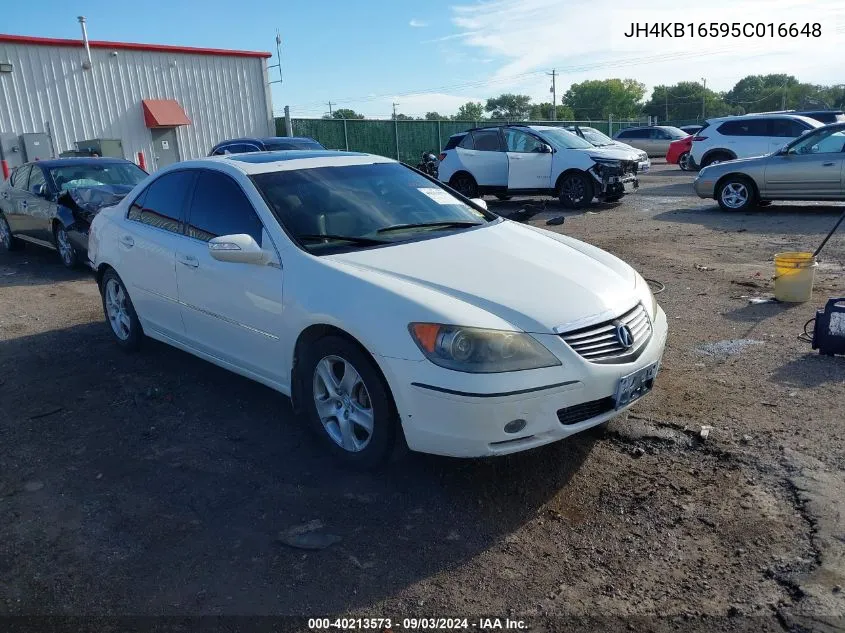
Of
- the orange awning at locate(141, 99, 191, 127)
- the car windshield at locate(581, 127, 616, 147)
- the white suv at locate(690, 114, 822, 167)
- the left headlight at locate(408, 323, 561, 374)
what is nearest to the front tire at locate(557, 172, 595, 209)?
the car windshield at locate(581, 127, 616, 147)

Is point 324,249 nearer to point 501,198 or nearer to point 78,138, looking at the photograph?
Answer: point 501,198

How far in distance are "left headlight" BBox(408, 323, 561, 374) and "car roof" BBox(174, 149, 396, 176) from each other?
1970mm

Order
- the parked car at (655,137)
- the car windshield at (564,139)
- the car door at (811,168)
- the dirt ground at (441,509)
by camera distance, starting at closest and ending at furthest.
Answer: the dirt ground at (441,509) → the car door at (811,168) → the car windshield at (564,139) → the parked car at (655,137)

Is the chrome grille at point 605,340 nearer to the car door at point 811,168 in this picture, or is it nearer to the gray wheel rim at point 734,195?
the car door at point 811,168

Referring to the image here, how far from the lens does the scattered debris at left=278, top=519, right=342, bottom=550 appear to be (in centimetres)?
306

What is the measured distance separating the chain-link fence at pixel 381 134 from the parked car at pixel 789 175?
14.0 meters

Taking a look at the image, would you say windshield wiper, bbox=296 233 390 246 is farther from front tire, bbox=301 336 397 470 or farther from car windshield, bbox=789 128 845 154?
car windshield, bbox=789 128 845 154

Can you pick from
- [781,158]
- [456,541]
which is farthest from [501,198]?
[456,541]

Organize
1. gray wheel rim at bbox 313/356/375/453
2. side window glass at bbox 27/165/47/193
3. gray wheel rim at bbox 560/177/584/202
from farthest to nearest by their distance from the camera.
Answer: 1. gray wheel rim at bbox 560/177/584/202
2. side window glass at bbox 27/165/47/193
3. gray wheel rim at bbox 313/356/375/453

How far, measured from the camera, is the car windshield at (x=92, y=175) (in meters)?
9.95

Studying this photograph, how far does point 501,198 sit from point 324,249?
13.2 meters

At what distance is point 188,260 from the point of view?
4.59m

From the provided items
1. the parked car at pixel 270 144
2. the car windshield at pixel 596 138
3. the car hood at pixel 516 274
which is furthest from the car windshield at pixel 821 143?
the car hood at pixel 516 274

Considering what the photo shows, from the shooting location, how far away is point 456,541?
305 centimetres
